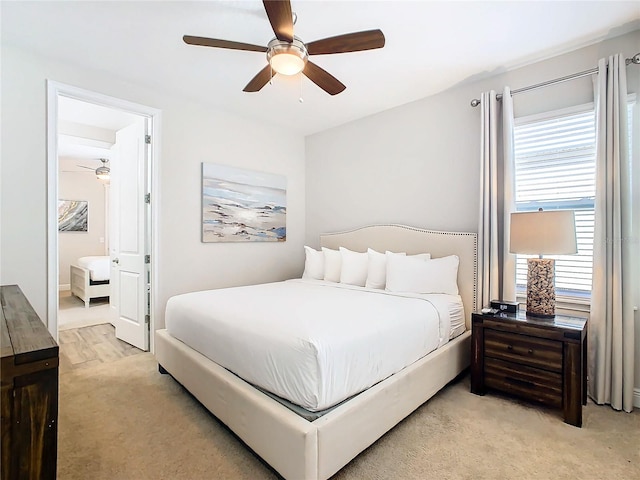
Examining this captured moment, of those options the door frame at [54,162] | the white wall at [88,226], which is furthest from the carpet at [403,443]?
the white wall at [88,226]

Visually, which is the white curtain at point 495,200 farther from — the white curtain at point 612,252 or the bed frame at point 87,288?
the bed frame at point 87,288

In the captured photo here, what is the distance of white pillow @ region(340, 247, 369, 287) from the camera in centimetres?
346

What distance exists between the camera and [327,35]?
235 centimetres

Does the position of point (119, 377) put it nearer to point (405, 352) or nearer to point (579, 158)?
point (405, 352)

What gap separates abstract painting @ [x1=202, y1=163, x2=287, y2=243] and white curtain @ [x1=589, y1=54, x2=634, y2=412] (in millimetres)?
3312

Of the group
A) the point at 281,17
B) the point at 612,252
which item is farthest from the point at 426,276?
the point at 281,17

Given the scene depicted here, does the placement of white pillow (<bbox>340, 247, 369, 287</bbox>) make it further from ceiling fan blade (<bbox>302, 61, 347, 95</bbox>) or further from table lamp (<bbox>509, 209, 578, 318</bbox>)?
ceiling fan blade (<bbox>302, 61, 347, 95</bbox>)

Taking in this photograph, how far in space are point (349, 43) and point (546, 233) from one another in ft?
6.01

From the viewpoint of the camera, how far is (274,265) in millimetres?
4406

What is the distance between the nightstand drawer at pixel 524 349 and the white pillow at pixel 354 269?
1329 millimetres

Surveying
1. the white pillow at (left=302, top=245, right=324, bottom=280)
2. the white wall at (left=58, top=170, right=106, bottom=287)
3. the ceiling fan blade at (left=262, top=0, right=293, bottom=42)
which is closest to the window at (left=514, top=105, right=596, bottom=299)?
the white pillow at (left=302, top=245, right=324, bottom=280)

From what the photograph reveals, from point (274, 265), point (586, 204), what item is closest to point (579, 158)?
point (586, 204)

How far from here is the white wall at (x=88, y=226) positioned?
701cm

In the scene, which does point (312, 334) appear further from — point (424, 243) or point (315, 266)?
point (315, 266)
